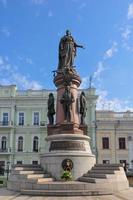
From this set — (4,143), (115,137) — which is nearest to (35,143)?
(4,143)

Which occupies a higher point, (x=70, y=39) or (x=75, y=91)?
(x=70, y=39)

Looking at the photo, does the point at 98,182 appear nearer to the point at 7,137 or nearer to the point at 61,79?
the point at 61,79

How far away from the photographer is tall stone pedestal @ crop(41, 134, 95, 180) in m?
16.0

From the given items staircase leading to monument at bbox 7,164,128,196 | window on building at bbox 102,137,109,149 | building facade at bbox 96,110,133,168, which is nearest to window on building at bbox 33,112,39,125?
building facade at bbox 96,110,133,168

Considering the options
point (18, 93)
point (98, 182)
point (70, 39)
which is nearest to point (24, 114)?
point (18, 93)

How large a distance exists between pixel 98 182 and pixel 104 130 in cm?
3579

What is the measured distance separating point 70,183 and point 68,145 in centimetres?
311

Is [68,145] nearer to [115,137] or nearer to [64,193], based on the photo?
[64,193]

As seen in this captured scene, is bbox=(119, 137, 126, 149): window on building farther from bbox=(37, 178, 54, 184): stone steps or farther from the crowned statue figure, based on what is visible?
bbox=(37, 178, 54, 184): stone steps

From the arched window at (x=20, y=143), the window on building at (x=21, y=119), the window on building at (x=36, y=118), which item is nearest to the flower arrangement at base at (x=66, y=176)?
the arched window at (x=20, y=143)

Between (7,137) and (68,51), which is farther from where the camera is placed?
(7,137)

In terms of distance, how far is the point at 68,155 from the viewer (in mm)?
16062

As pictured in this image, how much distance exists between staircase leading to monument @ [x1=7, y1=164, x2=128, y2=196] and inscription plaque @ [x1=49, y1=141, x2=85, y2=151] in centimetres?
133

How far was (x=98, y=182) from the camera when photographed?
13578 millimetres
